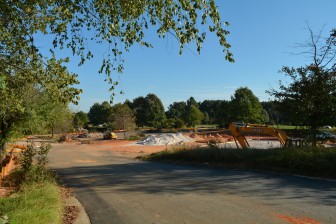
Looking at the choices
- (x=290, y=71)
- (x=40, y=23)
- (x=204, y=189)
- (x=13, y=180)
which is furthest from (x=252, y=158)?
(x=40, y=23)

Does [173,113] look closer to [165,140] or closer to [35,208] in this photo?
[165,140]

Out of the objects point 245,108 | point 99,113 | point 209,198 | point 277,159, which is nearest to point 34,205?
point 209,198

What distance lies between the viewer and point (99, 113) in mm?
115000

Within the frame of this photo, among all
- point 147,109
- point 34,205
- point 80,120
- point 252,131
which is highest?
point 147,109

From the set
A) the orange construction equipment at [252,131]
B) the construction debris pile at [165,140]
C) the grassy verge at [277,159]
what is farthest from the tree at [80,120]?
the grassy verge at [277,159]

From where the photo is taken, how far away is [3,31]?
26.7ft

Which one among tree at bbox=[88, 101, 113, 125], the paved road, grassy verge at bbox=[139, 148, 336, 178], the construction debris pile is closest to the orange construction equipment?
grassy verge at bbox=[139, 148, 336, 178]

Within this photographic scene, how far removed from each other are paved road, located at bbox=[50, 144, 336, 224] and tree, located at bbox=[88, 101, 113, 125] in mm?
96838

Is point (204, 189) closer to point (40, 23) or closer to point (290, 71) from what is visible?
point (40, 23)

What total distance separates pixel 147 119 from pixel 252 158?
8799 centimetres

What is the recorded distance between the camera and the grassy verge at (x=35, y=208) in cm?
679

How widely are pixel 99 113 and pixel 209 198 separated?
4223 inches

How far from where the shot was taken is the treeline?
67.8m

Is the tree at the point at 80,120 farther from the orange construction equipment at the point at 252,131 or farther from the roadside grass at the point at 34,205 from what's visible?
the roadside grass at the point at 34,205
